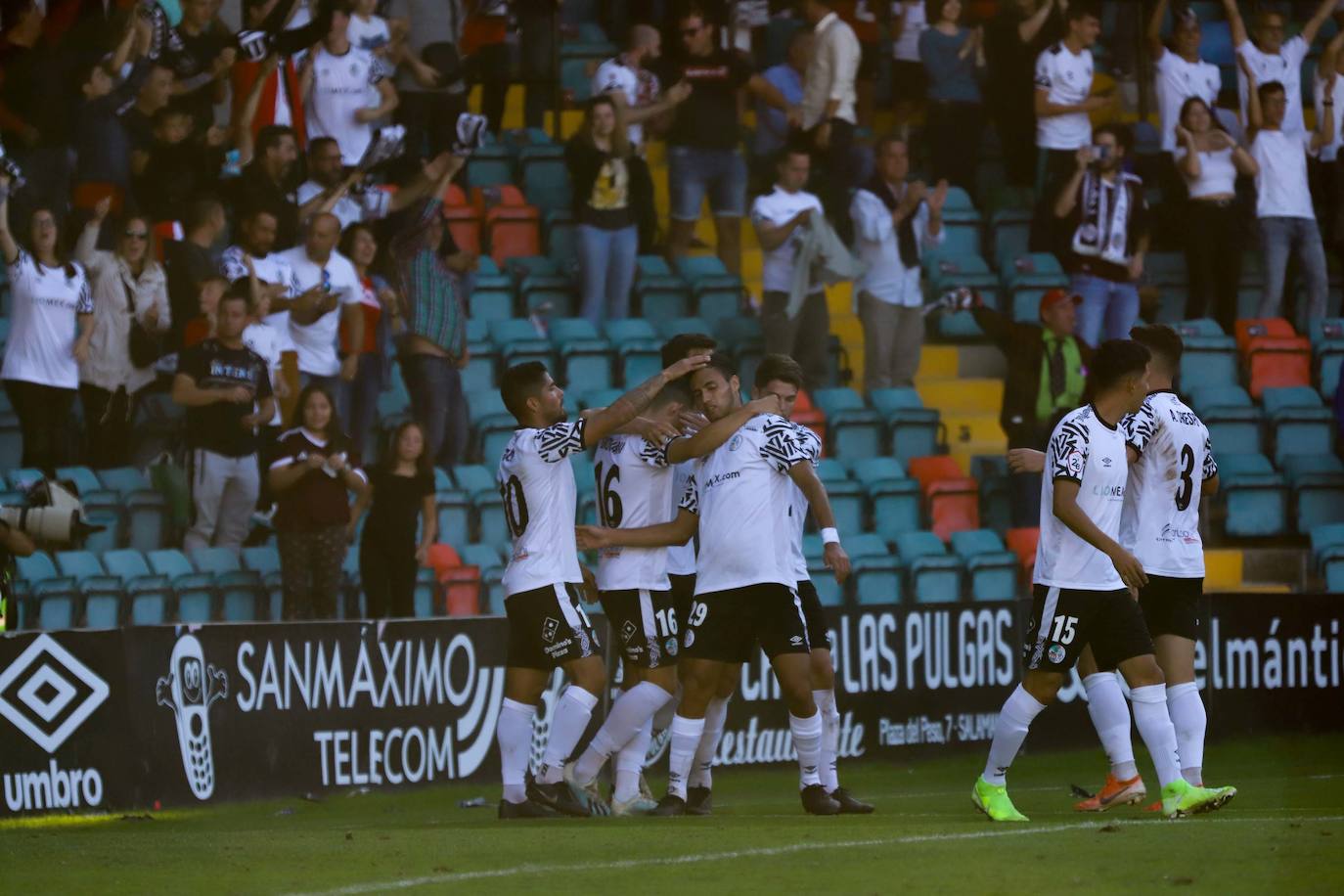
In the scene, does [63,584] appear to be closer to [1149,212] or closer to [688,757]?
[688,757]

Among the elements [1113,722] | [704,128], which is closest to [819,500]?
[1113,722]

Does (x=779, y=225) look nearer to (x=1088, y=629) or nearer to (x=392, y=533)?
(x=392, y=533)

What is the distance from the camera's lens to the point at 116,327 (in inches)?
595

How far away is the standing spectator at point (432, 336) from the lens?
15719 millimetres

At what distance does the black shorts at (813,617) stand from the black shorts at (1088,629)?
1473 mm

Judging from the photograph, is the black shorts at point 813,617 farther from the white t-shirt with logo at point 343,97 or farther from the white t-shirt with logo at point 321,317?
the white t-shirt with logo at point 343,97

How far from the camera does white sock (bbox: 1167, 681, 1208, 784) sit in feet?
33.4

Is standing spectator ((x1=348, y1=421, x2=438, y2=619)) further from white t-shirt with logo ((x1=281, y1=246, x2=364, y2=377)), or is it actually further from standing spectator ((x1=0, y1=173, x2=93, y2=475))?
standing spectator ((x1=0, y1=173, x2=93, y2=475))

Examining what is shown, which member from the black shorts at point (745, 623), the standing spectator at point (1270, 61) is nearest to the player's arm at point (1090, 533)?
the black shorts at point (745, 623)

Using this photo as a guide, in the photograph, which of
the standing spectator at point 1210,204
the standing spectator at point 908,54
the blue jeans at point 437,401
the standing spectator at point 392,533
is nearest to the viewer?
the standing spectator at point 392,533

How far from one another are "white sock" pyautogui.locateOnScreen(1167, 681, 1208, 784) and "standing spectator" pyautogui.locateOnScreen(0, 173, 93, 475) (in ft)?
25.6

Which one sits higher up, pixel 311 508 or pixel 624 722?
pixel 311 508

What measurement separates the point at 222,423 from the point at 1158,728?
729 centimetres

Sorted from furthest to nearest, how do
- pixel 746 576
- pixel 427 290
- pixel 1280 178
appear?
pixel 1280 178, pixel 427 290, pixel 746 576
